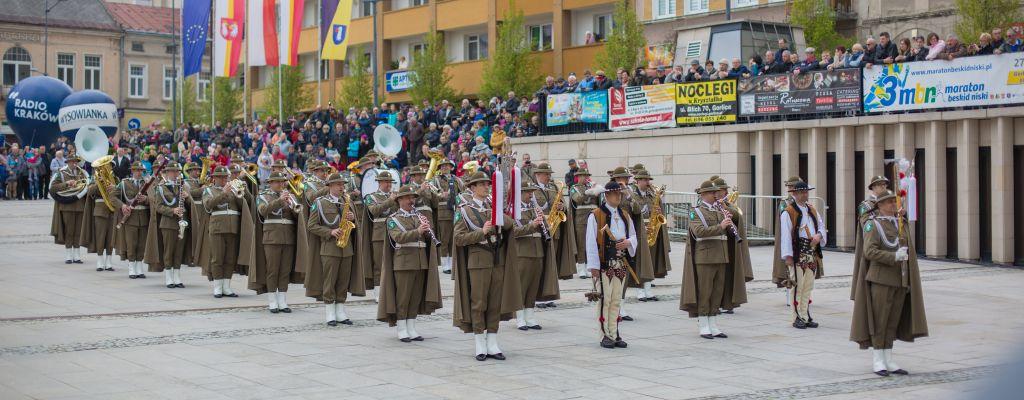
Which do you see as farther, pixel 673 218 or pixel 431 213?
pixel 673 218

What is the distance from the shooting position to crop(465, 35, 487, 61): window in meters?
45.9

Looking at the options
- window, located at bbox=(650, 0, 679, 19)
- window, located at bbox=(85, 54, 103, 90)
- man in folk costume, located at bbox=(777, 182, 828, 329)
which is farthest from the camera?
window, located at bbox=(85, 54, 103, 90)

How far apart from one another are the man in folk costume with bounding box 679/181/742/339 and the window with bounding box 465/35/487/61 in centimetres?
3327

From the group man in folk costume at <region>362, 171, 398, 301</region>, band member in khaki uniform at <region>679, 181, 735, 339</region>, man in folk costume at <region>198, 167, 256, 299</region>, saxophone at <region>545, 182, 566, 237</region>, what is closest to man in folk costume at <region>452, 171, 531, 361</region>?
man in folk costume at <region>362, 171, 398, 301</region>

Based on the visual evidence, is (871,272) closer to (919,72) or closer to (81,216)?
(919,72)

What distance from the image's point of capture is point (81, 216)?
72.4 ft

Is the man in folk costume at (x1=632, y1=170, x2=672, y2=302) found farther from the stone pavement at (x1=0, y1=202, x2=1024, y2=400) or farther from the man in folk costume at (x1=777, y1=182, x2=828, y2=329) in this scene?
the man in folk costume at (x1=777, y1=182, x2=828, y2=329)

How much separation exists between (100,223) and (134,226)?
5.43 feet

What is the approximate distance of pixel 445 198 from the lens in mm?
18906

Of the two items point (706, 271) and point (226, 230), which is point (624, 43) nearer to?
point (226, 230)

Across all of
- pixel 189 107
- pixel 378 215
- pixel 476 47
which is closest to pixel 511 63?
pixel 476 47

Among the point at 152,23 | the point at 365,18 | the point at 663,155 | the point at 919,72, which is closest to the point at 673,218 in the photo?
the point at 663,155

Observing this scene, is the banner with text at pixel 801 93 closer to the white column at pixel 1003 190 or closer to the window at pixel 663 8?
the white column at pixel 1003 190

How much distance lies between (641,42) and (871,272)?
943 inches
